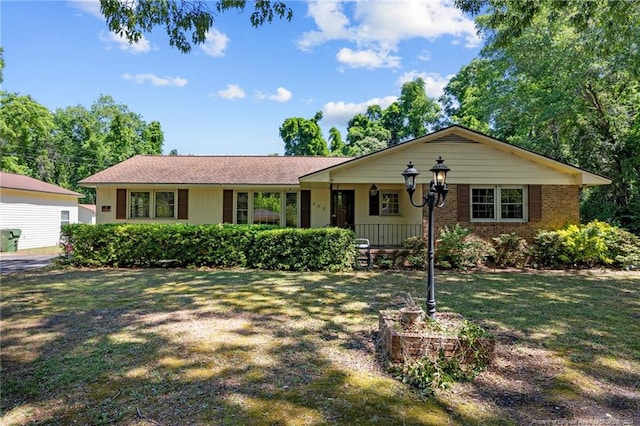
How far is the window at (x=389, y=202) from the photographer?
46.4ft

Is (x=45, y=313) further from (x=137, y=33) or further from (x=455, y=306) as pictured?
(x=455, y=306)

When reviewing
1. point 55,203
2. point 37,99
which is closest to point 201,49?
point 55,203

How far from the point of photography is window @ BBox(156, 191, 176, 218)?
1435 centimetres

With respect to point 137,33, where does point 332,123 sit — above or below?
above

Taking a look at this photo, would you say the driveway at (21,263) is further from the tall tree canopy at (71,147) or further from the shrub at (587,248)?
the tall tree canopy at (71,147)

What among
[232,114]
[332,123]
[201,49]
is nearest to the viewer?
[201,49]

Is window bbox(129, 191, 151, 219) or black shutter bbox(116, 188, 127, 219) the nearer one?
black shutter bbox(116, 188, 127, 219)

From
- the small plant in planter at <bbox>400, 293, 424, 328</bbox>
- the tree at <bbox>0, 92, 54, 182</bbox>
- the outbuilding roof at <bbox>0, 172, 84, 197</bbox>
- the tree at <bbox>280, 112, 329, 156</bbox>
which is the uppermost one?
the tree at <bbox>280, 112, 329, 156</bbox>

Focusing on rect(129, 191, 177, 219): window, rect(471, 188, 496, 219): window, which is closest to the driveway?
rect(129, 191, 177, 219): window

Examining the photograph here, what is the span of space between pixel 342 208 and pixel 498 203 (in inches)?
220

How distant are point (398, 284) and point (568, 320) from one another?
348 cm

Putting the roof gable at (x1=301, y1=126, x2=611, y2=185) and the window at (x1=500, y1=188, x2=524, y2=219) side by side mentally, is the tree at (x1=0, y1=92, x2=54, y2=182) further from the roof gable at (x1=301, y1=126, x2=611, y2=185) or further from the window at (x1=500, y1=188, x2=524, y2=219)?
the window at (x1=500, y1=188, x2=524, y2=219)

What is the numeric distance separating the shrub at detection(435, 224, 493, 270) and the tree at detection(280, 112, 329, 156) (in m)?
29.3

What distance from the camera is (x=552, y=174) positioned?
1180 centimetres
